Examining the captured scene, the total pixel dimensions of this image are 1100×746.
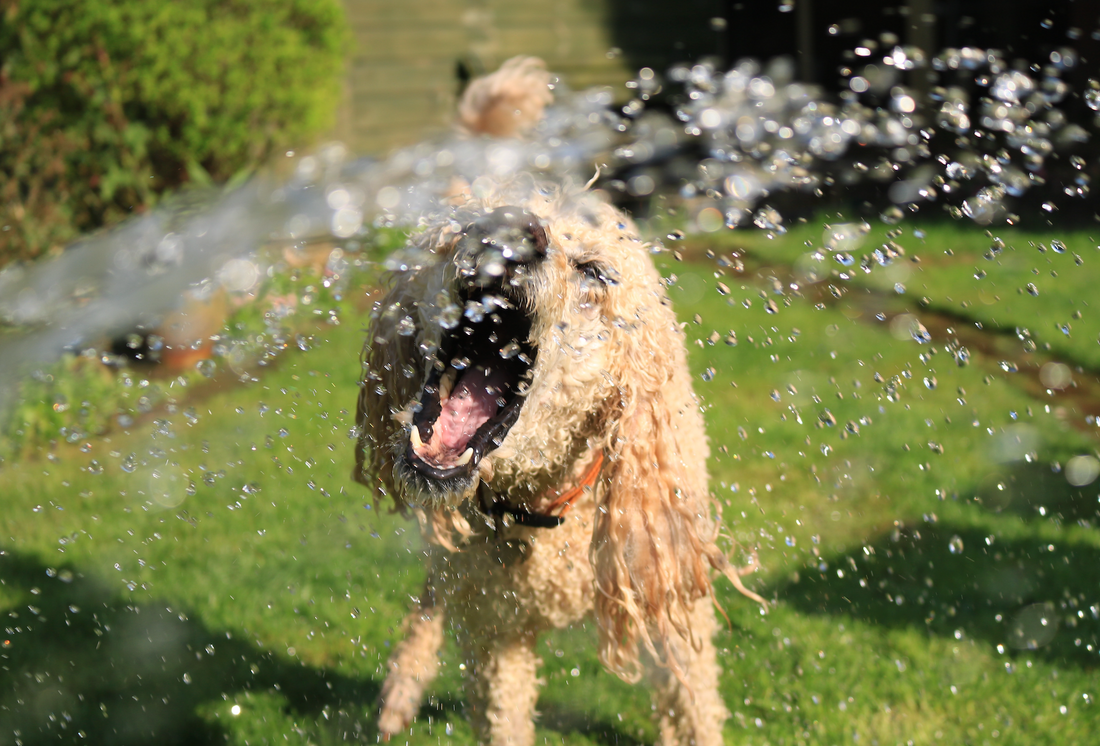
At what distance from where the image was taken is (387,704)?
2799mm

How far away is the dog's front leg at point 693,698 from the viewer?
8.07ft

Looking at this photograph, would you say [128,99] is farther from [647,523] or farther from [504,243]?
[647,523]

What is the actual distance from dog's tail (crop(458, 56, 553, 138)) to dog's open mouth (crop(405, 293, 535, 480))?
196 centimetres

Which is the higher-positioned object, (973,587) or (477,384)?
(477,384)

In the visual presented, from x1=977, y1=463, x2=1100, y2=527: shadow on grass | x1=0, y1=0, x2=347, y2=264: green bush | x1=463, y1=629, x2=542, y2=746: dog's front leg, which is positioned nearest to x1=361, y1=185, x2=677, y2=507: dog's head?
x1=463, y1=629, x2=542, y2=746: dog's front leg

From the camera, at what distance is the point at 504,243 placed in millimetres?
1701

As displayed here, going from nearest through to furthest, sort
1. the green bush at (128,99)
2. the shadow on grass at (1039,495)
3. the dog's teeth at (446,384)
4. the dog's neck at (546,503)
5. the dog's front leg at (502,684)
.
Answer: the dog's teeth at (446,384) < the dog's neck at (546,503) < the dog's front leg at (502,684) < the shadow on grass at (1039,495) < the green bush at (128,99)

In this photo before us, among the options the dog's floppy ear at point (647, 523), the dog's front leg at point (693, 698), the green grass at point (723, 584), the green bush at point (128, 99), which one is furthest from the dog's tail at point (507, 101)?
the green bush at point (128, 99)

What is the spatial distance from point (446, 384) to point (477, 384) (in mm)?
74

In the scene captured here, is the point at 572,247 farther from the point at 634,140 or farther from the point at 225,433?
the point at 634,140

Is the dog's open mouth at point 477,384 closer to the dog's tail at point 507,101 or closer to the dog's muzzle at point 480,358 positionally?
the dog's muzzle at point 480,358

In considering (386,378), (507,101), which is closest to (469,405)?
(386,378)

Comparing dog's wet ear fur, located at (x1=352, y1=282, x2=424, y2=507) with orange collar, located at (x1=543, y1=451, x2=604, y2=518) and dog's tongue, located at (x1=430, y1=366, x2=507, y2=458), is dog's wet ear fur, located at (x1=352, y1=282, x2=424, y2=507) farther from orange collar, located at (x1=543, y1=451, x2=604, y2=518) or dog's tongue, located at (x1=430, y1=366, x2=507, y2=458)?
orange collar, located at (x1=543, y1=451, x2=604, y2=518)

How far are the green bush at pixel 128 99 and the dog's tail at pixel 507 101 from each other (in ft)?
12.1
